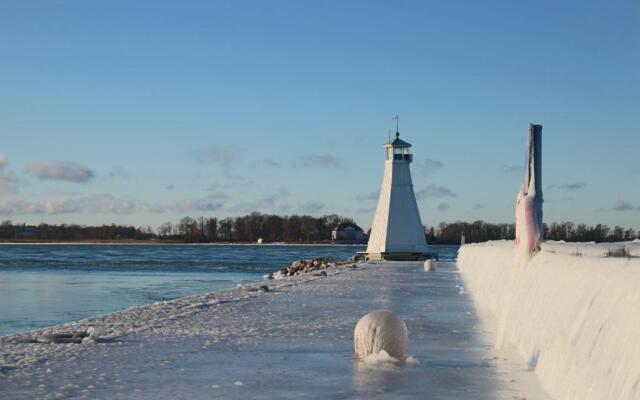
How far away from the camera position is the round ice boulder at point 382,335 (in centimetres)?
914

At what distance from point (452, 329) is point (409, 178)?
3642 centimetres

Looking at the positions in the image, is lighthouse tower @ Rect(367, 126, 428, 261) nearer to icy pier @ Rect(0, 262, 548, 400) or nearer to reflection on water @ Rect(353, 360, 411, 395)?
icy pier @ Rect(0, 262, 548, 400)

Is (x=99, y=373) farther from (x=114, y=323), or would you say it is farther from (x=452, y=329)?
(x=452, y=329)

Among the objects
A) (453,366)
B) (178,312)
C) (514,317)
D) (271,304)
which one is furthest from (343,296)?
(453,366)

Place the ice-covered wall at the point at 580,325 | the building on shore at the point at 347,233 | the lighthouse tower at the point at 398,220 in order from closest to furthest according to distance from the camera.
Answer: the ice-covered wall at the point at 580,325 → the lighthouse tower at the point at 398,220 → the building on shore at the point at 347,233

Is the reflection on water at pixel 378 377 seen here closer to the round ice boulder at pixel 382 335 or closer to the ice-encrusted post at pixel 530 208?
the round ice boulder at pixel 382 335

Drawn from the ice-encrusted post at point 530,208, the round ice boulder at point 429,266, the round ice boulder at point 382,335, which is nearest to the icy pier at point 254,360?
the round ice boulder at point 382,335

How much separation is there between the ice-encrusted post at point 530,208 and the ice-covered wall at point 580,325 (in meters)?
0.89

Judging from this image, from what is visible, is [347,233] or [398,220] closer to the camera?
[398,220]

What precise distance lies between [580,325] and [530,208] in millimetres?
5031

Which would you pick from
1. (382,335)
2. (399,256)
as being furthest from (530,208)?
(399,256)

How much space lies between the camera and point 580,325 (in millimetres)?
6352

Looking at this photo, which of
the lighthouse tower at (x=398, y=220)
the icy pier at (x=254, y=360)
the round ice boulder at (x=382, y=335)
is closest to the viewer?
the icy pier at (x=254, y=360)

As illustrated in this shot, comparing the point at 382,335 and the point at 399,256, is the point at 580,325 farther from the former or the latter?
the point at 399,256
